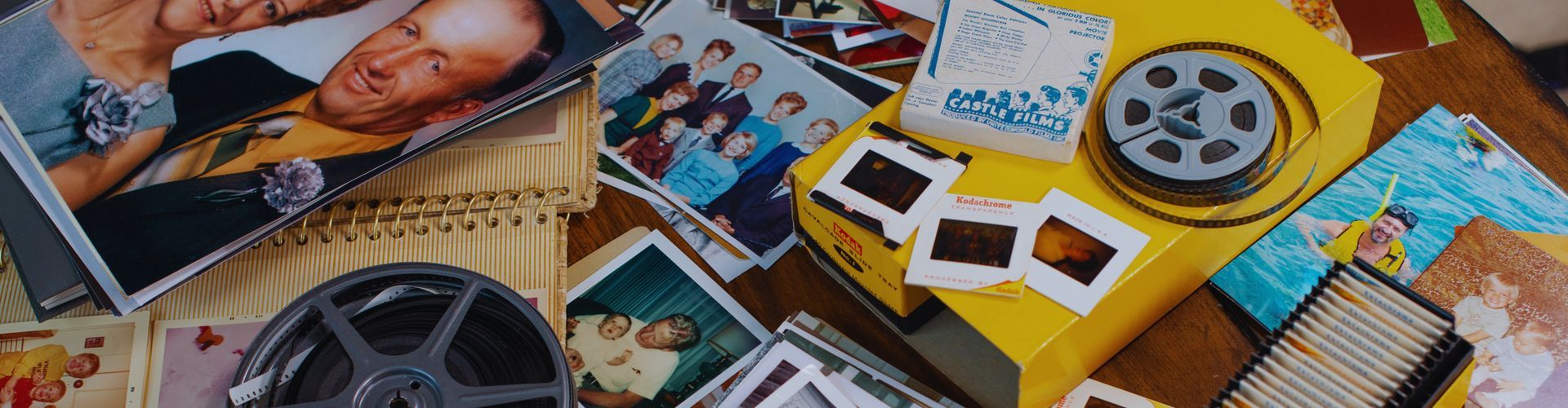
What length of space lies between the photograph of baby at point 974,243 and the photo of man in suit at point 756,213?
0.86 ft

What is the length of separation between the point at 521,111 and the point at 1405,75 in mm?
897

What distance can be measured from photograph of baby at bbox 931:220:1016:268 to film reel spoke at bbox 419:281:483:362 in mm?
366

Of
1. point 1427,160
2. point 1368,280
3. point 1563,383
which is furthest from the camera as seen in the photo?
point 1427,160

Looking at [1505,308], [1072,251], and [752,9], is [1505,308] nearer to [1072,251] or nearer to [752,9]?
[1072,251]

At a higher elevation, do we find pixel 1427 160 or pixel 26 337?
pixel 1427 160

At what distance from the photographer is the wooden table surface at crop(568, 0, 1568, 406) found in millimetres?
948

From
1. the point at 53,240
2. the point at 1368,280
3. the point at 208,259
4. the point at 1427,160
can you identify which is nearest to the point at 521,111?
the point at 208,259


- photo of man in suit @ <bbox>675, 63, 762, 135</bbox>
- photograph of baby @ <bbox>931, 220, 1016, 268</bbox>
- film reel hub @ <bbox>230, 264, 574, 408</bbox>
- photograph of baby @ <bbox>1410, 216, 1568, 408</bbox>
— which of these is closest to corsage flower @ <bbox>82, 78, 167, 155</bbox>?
film reel hub @ <bbox>230, 264, 574, 408</bbox>

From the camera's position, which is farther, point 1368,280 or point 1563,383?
point 1563,383

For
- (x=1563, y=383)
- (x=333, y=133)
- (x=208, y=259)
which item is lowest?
(x=1563, y=383)

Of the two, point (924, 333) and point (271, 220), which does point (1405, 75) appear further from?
point (271, 220)

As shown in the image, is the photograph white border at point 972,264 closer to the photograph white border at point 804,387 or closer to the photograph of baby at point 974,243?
the photograph of baby at point 974,243

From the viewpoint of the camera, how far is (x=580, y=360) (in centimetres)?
101

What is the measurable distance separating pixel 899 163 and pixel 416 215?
50 cm
